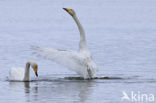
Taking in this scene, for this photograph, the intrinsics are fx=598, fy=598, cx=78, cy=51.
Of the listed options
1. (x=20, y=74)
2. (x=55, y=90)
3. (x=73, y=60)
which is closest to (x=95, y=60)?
(x=73, y=60)

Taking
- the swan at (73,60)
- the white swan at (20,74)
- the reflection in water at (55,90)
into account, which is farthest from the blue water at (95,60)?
the swan at (73,60)

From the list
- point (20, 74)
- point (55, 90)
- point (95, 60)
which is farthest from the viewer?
point (95, 60)

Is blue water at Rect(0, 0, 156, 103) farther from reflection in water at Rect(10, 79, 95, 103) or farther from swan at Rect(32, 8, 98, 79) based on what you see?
swan at Rect(32, 8, 98, 79)

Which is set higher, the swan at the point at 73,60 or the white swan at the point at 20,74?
the swan at the point at 73,60

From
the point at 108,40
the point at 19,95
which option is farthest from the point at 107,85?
the point at 108,40

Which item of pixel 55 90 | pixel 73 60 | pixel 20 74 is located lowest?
pixel 55 90

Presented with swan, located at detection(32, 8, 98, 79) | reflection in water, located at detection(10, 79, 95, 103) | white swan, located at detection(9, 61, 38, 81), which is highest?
swan, located at detection(32, 8, 98, 79)

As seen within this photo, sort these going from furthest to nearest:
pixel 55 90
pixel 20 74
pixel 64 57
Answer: pixel 20 74, pixel 64 57, pixel 55 90

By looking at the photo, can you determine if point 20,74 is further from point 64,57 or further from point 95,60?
point 95,60

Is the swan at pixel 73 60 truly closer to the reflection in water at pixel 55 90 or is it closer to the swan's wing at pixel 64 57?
the swan's wing at pixel 64 57

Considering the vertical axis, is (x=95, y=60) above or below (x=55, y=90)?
above

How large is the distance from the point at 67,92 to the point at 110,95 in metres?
1.02

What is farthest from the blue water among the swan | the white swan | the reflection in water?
the swan

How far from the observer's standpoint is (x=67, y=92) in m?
12.8
